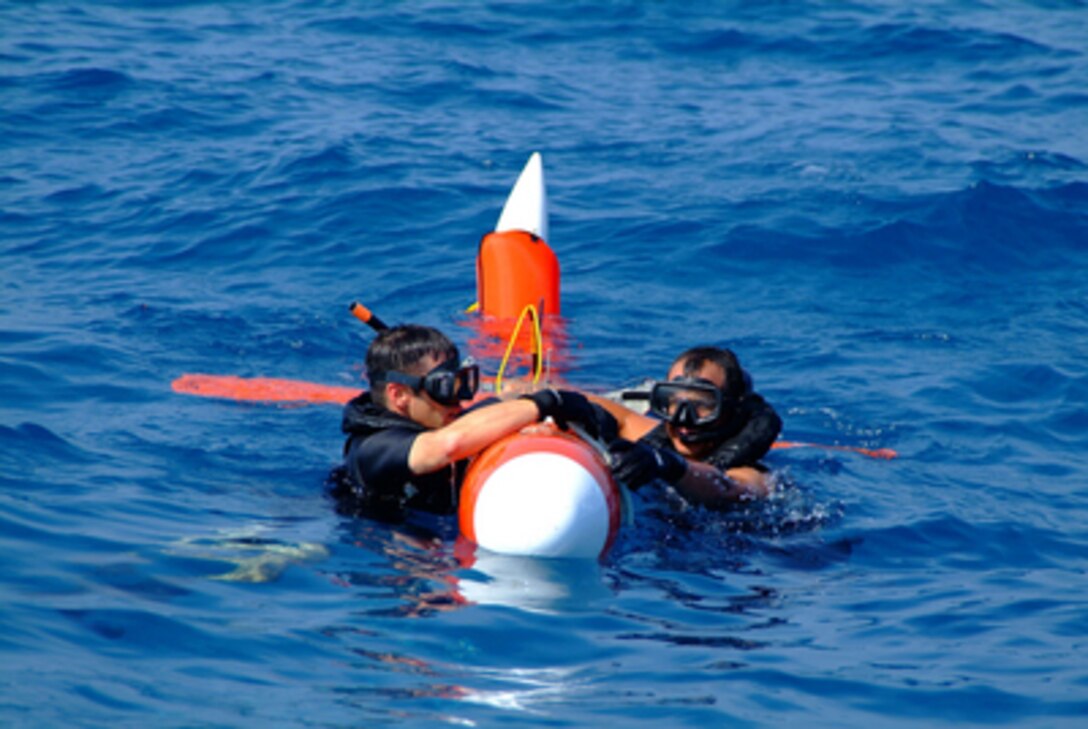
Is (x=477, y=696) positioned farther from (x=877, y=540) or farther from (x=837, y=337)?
(x=837, y=337)

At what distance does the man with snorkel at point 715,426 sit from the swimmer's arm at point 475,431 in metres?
0.73

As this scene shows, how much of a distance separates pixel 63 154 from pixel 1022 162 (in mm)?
9771

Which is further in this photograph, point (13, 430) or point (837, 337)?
point (837, 337)

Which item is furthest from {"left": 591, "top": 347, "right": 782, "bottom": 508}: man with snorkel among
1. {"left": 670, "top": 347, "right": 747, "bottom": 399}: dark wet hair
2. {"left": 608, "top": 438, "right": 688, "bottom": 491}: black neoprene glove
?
{"left": 608, "top": 438, "right": 688, "bottom": 491}: black neoprene glove

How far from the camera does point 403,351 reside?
20.5ft

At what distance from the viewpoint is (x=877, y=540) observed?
664 centimetres

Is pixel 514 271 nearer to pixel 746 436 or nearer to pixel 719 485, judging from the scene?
pixel 746 436

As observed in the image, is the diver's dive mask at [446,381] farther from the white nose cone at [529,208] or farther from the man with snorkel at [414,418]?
the white nose cone at [529,208]

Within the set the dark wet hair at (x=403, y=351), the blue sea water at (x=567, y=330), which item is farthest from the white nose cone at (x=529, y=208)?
the dark wet hair at (x=403, y=351)

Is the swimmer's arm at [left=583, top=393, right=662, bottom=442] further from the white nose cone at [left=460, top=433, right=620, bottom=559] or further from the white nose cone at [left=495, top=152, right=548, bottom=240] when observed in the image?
the white nose cone at [left=495, top=152, right=548, bottom=240]

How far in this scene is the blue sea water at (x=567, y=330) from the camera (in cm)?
479

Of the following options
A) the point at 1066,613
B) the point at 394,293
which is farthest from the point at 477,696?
the point at 394,293

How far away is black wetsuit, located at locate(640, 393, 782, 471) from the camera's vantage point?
657 centimetres

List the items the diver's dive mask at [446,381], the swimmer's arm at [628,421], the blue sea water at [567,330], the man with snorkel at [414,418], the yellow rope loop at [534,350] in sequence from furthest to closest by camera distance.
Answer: the swimmer's arm at [628,421] < the yellow rope loop at [534,350] < the diver's dive mask at [446,381] < the man with snorkel at [414,418] < the blue sea water at [567,330]
